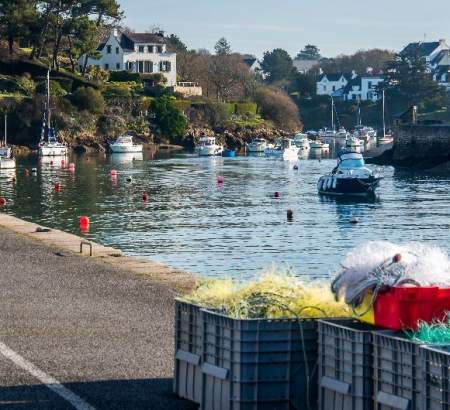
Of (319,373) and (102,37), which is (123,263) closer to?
(319,373)

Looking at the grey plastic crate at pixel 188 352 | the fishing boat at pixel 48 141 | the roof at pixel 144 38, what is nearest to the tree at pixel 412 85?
the roof at pixel 144 38

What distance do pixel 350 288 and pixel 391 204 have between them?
53.2 meters

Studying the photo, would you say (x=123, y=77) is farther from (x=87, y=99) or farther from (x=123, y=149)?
(x=123, y=149)

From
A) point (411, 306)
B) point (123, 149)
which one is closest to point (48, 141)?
point (123, 149)

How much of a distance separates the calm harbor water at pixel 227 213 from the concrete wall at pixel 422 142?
12.0 m

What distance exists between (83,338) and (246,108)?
147357 millimetres

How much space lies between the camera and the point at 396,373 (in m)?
10.1

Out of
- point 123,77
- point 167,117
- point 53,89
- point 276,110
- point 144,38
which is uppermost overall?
point 144,38

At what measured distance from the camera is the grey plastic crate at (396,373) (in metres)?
9.87

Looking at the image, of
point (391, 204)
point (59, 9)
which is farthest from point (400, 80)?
point (391, 204)

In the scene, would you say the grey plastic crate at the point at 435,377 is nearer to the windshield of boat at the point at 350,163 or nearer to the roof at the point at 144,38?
the windshield of boat at the point at 350,163

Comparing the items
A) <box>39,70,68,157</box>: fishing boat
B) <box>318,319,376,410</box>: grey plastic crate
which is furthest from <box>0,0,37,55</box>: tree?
→ <box>318,319,376,410</box>: grey plastic crate

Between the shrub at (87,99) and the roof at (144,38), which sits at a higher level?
the roof at (144,38)

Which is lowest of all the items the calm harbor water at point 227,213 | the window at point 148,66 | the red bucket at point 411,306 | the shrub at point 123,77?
the calm harbor water at point 227,213
